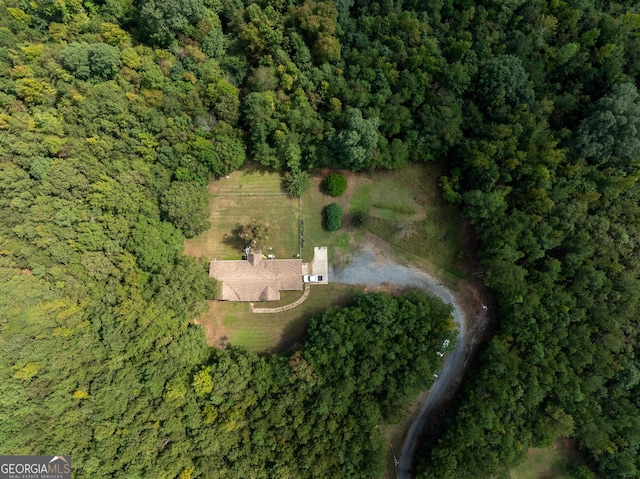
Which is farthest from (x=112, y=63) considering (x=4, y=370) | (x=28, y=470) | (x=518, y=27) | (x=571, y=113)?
(x=571, y=113)

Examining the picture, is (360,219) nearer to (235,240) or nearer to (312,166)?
(312,166)

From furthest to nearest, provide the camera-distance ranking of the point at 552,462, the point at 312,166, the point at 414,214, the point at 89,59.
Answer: the point at 414,214, the point at 312,166, the point at 552,462, the point at 89,59

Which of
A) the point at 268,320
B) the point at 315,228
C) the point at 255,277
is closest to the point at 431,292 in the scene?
the point at 315,228

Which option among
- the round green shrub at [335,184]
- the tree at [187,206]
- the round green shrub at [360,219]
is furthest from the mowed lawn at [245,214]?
the round green shrub at [360,219]

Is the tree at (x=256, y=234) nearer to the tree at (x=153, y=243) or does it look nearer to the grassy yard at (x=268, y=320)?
the grassy yard at (x=268, y=320)

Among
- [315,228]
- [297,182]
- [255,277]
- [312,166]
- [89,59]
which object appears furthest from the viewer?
[315,228]

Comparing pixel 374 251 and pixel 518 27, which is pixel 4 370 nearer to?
pixel 374 251
